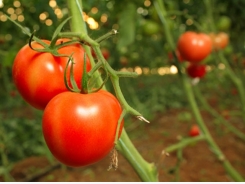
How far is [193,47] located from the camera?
113cm

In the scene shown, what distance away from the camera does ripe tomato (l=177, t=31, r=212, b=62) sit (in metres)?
1.14

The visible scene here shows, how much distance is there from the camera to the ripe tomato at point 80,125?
36 cm

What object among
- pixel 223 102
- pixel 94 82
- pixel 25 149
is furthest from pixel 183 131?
pixel 94 82

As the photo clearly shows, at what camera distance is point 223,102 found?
133 inches

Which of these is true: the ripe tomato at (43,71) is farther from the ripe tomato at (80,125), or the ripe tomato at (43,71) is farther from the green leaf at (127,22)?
the green leaf at (127,22)

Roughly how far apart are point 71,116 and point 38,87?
63 millimetres

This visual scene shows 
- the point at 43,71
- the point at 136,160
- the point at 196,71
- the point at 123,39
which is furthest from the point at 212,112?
the point at 43,71

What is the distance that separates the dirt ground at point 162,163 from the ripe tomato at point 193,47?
492 millimetres

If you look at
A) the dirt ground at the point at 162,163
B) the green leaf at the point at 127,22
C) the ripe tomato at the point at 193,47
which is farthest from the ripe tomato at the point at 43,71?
the dirt ground at the point at 162,163

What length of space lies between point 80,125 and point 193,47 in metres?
0.84

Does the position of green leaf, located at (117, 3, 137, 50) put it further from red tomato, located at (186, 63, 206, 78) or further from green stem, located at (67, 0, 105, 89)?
green stem, located at (67, 0, 105, 89)

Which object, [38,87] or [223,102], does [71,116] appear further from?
[223,102]

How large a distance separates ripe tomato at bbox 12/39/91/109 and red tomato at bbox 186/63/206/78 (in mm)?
838

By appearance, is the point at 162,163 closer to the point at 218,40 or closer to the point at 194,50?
the point at 218,40
